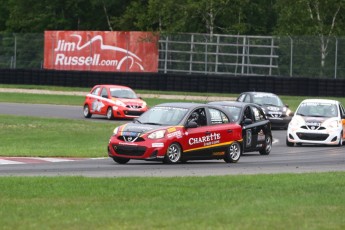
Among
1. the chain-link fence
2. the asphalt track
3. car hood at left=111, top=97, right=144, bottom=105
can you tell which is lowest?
the asphalt track

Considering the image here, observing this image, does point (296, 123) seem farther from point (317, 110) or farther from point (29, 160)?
point (29, 160)

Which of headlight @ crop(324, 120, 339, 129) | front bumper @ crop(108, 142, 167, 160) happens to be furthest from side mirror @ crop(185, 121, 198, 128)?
headlight @ crop(324, 120, 339, 129)

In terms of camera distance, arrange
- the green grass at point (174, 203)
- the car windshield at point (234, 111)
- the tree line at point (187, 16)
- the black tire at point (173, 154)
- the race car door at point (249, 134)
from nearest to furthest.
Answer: the green grass at point (174, 203) → the black tire at point (173, 154) → the race car door at point (249, 134) → the car windshield at point (234, 111) → the tree line at point (187, 16)

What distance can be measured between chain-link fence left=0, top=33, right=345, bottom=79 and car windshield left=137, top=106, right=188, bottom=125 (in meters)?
32.2

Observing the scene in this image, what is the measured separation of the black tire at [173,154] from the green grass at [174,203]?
4920mm

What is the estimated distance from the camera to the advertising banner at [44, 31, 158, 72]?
62188 mm

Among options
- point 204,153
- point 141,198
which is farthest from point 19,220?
point 204,153

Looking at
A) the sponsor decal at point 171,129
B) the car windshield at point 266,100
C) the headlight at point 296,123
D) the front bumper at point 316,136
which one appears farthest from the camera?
the car windshield at point 266,100

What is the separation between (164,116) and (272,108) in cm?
1594

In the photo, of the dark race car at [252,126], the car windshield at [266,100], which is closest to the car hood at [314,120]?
the dark race car at [252,126]

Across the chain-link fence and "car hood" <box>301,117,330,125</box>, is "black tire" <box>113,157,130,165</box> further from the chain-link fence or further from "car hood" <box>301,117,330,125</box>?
the chain-link fence

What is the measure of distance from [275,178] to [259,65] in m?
40.4

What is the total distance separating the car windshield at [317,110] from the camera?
3159 cm

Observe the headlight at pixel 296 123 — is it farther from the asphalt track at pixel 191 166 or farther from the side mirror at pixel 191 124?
the side mirror at pixel 191 124
